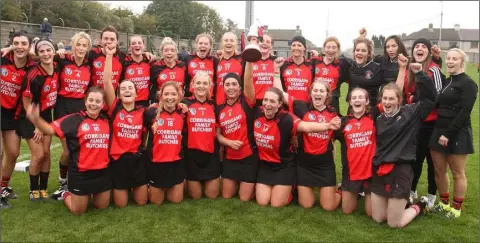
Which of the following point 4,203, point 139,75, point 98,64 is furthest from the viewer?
point 139,75

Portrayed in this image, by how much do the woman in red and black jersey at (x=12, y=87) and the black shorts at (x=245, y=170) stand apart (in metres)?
2.39

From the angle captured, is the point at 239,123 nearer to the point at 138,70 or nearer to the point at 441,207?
the point at 138,70

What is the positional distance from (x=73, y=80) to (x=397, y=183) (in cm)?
366

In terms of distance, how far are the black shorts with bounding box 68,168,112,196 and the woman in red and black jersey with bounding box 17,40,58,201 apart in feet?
1.97

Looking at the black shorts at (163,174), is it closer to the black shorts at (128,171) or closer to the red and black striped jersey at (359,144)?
the black shorts at (128,171)

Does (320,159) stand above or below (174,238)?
above

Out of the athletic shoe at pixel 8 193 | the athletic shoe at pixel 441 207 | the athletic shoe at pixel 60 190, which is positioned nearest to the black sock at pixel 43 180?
the athletic shoe at pixel 60 190

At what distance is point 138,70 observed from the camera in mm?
5207

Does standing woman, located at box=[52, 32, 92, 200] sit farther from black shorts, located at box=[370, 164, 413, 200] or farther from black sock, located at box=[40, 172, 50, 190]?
black shorts, located at box=[370, 164, 413, 200]

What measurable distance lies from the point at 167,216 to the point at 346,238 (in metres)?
1.78

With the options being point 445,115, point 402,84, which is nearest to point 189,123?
point 402,84

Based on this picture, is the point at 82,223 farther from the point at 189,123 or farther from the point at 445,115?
the point at 445,115

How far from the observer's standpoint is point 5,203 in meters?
4.39

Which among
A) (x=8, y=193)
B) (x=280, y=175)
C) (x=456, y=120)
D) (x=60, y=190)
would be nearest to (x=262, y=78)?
(x=280, y=175)
